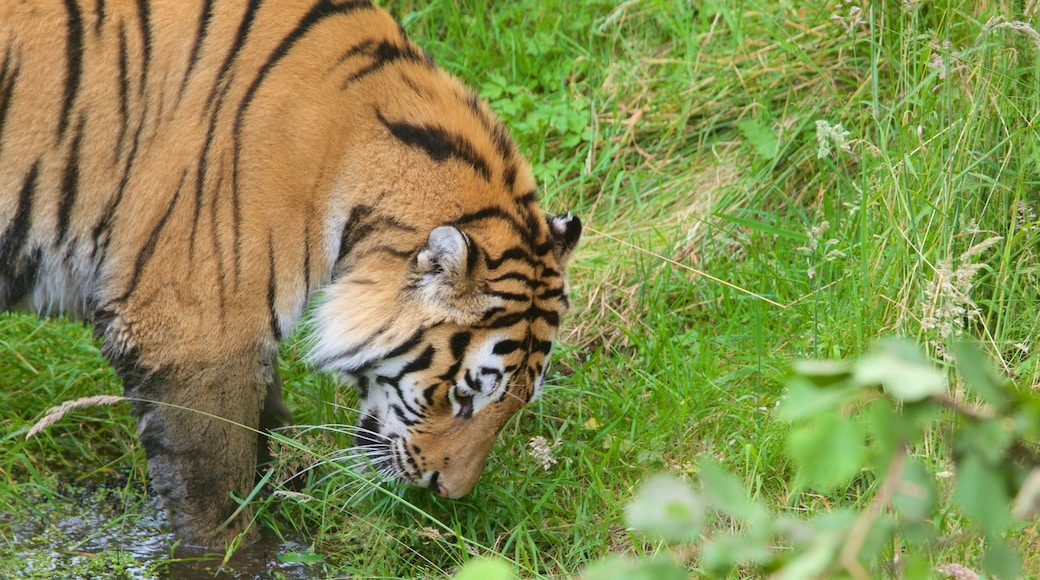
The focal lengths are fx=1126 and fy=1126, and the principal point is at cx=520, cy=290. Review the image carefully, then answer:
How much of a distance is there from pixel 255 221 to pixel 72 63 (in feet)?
2.55

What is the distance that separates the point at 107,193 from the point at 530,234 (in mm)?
1338

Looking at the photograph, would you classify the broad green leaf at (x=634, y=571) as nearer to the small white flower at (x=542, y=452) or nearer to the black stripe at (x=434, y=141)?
the black stripe at (x=434, y=141)

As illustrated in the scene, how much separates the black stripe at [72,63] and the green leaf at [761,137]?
2.94m

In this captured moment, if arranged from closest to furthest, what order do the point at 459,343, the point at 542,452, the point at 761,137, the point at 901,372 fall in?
1. the point at 901,372
2. the point at 459,343
3. the point at 542,452
4. the point at 761,137

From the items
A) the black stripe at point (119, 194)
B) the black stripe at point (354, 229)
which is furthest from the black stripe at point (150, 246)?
the black stripe at point (354, 229)

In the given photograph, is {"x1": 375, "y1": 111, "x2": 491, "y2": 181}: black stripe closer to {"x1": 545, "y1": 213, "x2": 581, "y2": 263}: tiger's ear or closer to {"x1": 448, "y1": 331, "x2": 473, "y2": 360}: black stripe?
{"x1": 545, "y1": 213, "x2": 581, "y2": 263}: tiger's ear

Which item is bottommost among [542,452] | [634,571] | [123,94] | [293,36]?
[542,452]

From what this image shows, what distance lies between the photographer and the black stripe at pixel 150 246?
347 cm

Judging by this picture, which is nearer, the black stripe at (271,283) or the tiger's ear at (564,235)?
the black stripe at (271,283)

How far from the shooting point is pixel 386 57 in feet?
12.1

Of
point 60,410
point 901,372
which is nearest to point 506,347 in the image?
point 60,410

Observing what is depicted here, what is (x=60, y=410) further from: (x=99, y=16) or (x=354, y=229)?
(x=99, y=16)

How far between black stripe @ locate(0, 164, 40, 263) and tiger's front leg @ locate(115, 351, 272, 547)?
1.65 feet

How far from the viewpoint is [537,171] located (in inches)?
219
